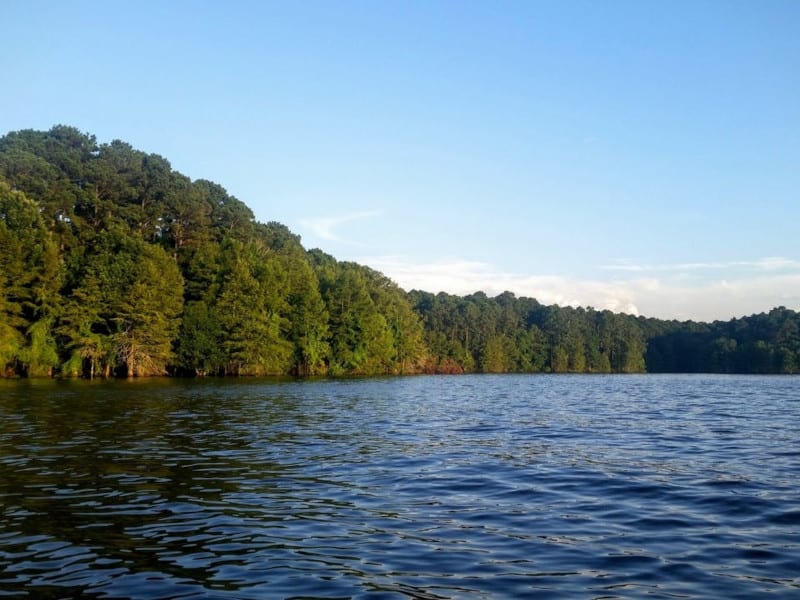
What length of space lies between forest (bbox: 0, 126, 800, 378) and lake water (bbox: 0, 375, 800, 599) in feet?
189

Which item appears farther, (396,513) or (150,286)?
(150,286)

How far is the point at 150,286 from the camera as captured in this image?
89.1m

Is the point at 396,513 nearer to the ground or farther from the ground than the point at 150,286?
nearer to the ground

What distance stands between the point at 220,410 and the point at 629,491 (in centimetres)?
2719

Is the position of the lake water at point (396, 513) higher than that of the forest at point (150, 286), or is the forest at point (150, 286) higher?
the forest at point (150, 286)

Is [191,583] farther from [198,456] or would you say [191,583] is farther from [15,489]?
[198,456]

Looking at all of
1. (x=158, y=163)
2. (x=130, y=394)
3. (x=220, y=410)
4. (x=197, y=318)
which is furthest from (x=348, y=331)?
(x=220, y=410)

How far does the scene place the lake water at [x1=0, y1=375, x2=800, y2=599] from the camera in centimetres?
952

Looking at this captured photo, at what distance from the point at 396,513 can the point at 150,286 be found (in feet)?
271

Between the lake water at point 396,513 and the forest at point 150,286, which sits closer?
the lake water at point 396,513

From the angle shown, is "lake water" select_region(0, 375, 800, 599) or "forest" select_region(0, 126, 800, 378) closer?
"lake water" select_region(0, 375, 800, 599)

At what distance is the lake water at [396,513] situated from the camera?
9516mm

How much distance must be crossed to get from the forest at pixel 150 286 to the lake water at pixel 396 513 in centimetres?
5752

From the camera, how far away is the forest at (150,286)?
262 ft
